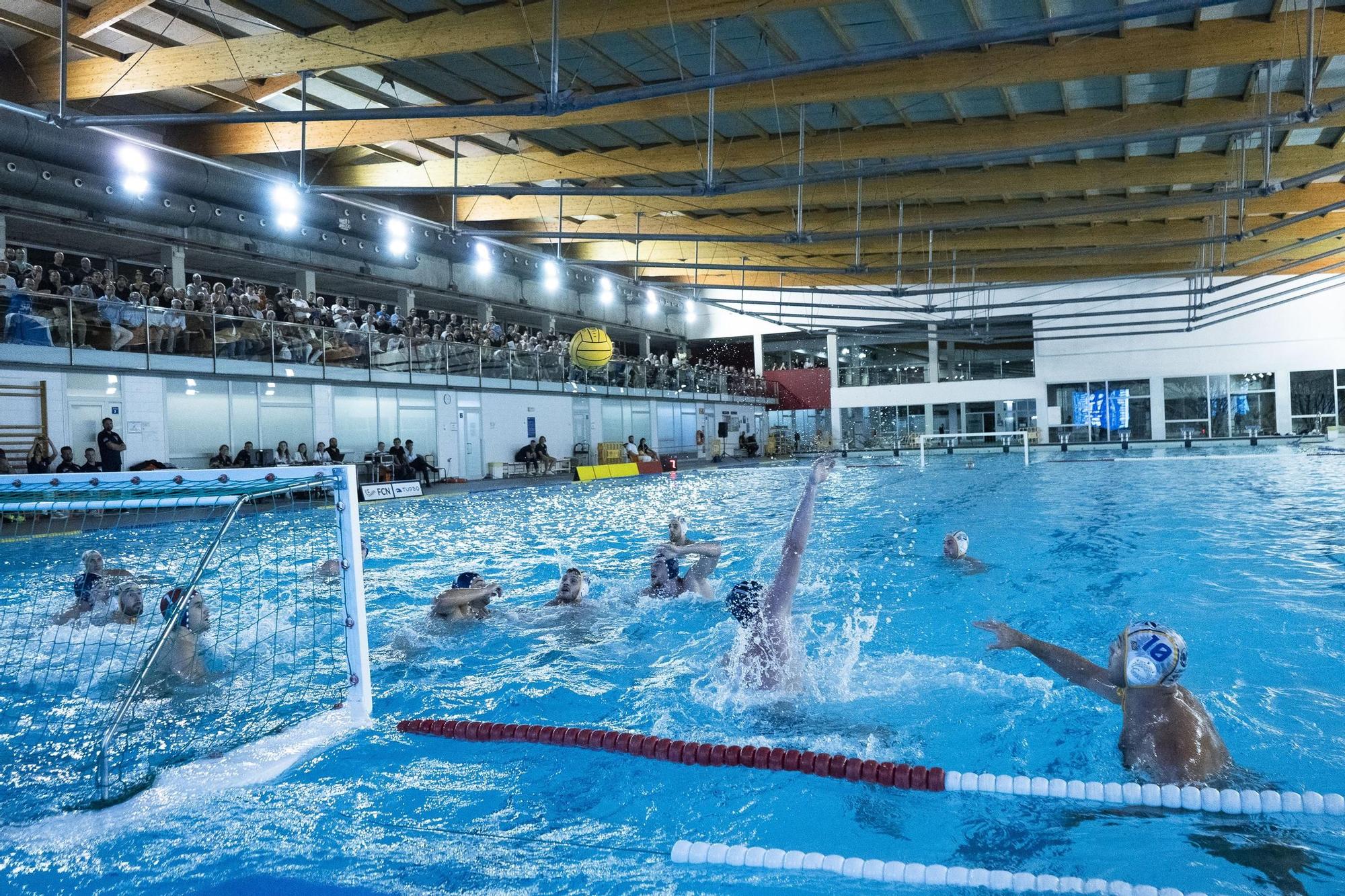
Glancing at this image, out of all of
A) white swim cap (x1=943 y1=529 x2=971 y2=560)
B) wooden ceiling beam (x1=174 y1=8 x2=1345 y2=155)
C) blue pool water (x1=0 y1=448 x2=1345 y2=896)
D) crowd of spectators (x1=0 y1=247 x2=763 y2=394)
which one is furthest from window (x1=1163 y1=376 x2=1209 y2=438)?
white swim cap (x1=943 y1=529 x2=971 y2=560)

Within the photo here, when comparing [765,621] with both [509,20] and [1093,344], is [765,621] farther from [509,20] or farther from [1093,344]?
[1093,344]

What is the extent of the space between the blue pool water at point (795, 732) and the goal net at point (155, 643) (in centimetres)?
46

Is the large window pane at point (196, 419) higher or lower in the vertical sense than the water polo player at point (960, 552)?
higher

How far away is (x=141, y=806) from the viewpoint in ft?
10.8

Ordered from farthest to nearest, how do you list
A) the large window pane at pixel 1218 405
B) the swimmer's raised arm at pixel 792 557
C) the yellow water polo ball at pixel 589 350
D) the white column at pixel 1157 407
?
the white column at pixel 1157 407 < the large window pane at pixel 1218 405 < the yellow water polo ball at pixel 589 350 < the swimmer's raised arm at pixel 792 557

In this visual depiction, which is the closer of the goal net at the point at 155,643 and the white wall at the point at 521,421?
the goal net at the point at 155,643

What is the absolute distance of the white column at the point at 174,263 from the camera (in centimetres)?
1747

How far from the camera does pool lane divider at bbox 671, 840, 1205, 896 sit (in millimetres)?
2549

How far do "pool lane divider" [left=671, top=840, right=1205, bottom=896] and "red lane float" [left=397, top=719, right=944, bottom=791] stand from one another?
636 mm

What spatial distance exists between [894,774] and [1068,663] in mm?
808

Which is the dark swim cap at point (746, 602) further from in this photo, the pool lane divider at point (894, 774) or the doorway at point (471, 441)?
the doorway at point (471, 441)

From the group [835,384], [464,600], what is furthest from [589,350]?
[835,384]

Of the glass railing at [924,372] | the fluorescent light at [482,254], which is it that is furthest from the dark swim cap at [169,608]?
the glass railing at [924,372]

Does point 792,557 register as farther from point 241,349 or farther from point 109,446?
point 241,349
